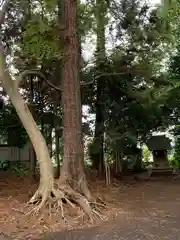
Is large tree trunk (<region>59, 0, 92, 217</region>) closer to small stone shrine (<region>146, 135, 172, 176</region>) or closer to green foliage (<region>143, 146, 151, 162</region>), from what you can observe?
small stone shrine (<region>146, 135, 172, 176</region>)

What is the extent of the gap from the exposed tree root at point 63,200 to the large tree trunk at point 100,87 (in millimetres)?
4568

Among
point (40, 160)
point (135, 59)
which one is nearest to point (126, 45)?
point (135, 59)

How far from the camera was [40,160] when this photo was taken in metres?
8.87

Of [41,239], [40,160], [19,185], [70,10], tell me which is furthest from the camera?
[19,185]

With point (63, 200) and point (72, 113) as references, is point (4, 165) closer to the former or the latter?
point (72, 113)

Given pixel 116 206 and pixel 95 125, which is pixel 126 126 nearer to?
pixel 95 125

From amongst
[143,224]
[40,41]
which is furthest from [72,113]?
[143,224]

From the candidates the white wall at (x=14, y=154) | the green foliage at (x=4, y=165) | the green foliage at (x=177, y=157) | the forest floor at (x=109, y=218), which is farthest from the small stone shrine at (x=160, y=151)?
the green foliage at (x=4, y=165)

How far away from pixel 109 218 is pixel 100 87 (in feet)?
21.0

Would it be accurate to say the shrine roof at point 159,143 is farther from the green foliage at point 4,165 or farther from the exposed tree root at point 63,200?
the exposed tree root at point 63,200

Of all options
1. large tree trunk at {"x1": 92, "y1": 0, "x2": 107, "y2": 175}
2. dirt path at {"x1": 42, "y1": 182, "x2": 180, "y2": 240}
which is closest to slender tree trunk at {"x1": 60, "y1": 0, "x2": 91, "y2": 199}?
dirt path at {"x1": 42, "y1": 182, "x2": 180, "y2": 240}

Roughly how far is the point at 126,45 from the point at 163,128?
4.75m

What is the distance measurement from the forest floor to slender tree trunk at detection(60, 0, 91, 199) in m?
1.00

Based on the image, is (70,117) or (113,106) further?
(113,106)
